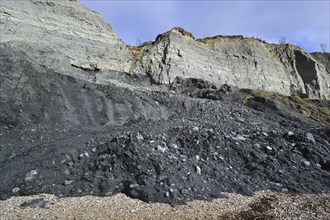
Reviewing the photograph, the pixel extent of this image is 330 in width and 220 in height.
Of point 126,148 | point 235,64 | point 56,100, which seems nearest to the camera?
point 126,148

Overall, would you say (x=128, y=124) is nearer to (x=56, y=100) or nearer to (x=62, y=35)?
(x=56, y=100)

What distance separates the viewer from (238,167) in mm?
8422

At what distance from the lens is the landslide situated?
22.6 ft

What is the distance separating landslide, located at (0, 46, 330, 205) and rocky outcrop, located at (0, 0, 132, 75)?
2.69 meters

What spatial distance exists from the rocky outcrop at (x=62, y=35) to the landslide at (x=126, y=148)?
2686 mm

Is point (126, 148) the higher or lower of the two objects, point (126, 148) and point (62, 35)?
the lower

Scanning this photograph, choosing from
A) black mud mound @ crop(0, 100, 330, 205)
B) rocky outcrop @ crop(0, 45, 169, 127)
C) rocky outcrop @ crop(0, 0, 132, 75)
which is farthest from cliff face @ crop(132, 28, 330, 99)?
black mud mound @ crop(0, 100, 330, 205)

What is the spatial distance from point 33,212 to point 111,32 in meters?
15.7

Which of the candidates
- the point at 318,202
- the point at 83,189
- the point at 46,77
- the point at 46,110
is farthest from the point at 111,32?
the point at 318,202

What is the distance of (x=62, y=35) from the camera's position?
1736 cm

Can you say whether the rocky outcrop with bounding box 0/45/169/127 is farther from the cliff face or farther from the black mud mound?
the cliff face

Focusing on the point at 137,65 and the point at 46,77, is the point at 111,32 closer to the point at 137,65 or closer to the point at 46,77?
the point at 137,65

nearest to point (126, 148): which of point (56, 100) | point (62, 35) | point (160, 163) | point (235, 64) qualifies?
point (160, 163)

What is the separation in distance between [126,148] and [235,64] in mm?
20025
